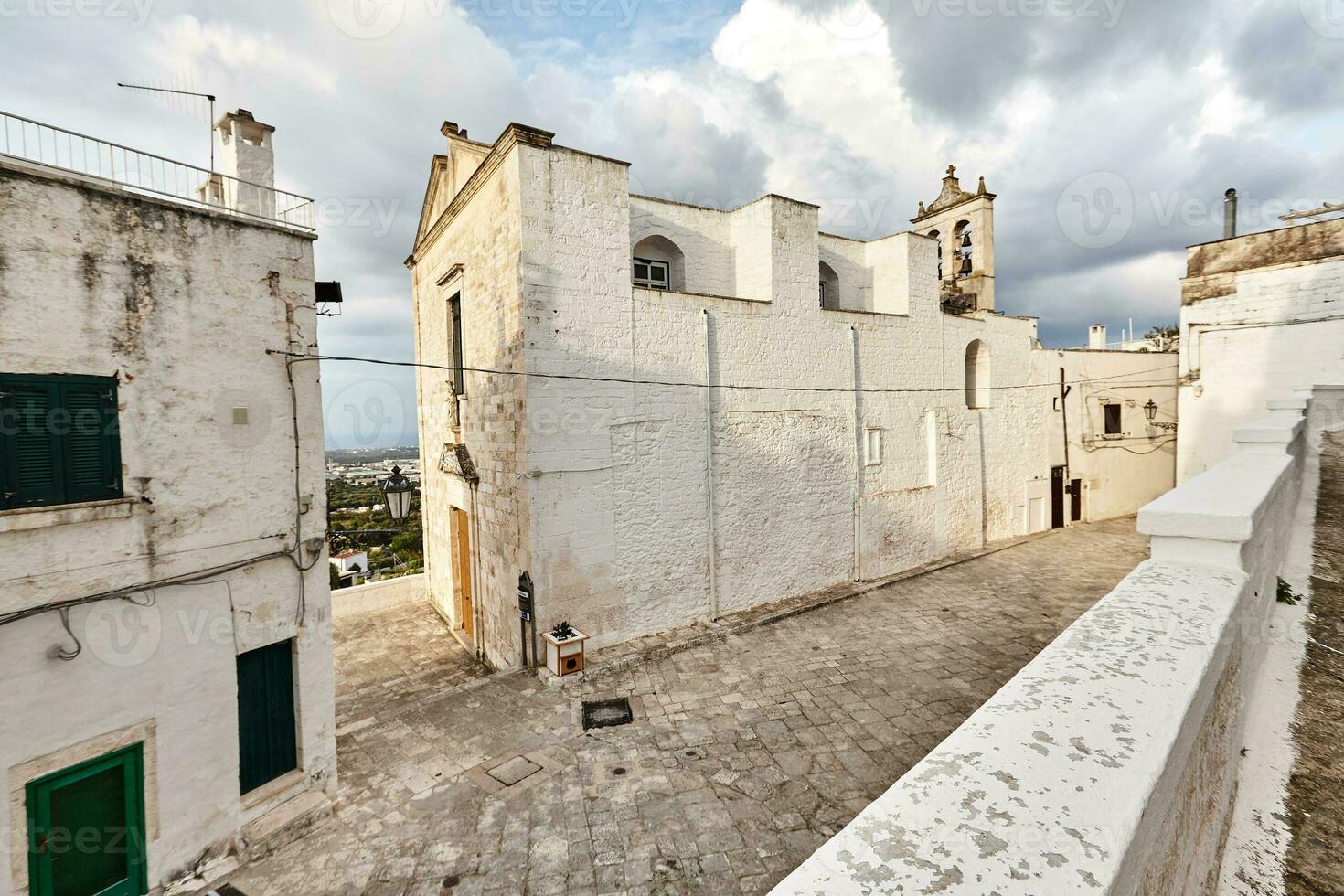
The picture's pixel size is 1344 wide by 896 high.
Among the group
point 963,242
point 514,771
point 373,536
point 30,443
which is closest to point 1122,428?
point 963,242

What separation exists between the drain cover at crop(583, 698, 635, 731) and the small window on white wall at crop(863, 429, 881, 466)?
8125mm

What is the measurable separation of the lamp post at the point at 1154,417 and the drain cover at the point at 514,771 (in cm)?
2312

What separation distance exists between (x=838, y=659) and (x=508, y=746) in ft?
16.7

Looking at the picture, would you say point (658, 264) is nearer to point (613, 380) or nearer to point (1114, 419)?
point (613, 380)

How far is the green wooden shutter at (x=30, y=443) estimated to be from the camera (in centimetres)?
437

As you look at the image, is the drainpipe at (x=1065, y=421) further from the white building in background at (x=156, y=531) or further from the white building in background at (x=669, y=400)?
the white building in background at (x=156, y=531)

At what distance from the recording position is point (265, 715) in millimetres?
5879

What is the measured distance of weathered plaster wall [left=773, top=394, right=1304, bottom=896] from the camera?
47.3 inches

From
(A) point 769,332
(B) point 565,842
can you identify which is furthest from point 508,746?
(A) point 769,332

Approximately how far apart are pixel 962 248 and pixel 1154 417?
9.71 meters

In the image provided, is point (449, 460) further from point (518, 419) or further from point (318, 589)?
point (318, 589)
